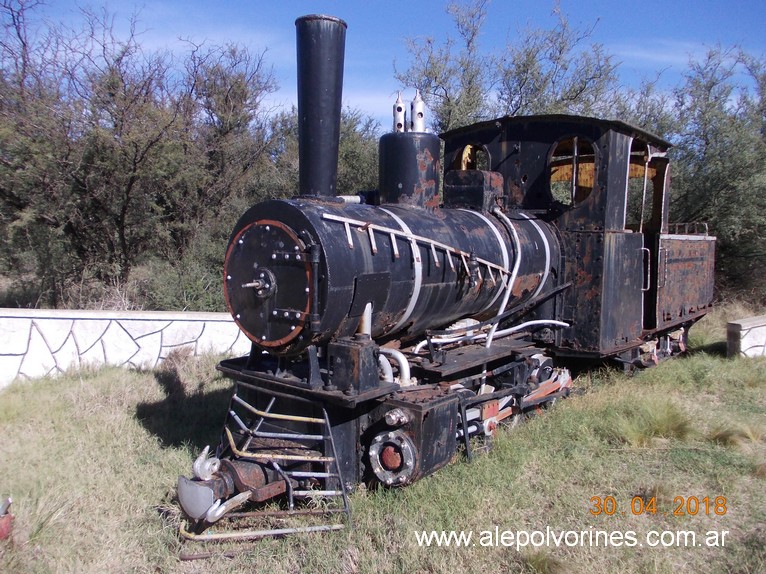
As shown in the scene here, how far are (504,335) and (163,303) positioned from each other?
5659 mm

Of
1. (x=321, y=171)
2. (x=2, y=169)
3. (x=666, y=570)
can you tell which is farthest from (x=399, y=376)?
(x=2, y=169)

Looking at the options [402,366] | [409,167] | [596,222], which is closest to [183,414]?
[402,366]

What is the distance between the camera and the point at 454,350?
17.0ft

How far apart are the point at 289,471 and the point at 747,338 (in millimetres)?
6935

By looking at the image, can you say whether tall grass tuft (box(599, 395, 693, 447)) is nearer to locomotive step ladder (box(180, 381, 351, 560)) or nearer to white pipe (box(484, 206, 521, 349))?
white pipe (box(484, 206, 521, 349))

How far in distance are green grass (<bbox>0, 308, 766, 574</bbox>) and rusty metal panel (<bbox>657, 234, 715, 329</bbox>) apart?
1125 millimetres

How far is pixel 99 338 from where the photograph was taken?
7.46m

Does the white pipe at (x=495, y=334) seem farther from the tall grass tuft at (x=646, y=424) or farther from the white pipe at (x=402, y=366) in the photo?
the tall grass tuft at (x=646, y=424)

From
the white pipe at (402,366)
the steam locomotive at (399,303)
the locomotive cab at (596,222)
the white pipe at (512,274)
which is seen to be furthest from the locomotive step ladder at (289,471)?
the locomotive cab at (596,222)

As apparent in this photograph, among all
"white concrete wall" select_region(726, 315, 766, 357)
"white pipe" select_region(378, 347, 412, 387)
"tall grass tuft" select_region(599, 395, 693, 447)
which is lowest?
"tall grass tuft" select_region(599, 395, 693, 447)

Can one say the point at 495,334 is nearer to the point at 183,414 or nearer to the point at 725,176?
the point at 183,414

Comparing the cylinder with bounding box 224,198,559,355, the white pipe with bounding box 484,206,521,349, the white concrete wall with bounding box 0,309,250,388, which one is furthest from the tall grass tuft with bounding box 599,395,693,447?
the white concrete wall with bounding box 0,309,250,388

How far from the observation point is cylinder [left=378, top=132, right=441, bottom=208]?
499 centimetres

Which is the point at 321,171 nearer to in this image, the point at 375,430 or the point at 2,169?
the point at 375,430
